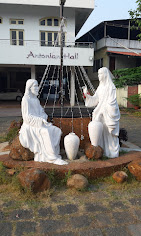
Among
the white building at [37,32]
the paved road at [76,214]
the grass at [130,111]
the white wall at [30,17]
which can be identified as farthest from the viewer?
the white wall at [30,17]

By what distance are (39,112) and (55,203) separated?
1819 mm

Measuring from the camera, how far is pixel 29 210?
2.85 m

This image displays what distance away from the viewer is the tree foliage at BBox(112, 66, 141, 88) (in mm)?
14720

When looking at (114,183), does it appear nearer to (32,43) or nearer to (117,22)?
(32,43)

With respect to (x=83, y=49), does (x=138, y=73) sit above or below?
below

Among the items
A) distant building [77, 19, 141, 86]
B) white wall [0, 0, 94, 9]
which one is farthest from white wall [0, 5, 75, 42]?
distant building [77, 19, 141, 86]

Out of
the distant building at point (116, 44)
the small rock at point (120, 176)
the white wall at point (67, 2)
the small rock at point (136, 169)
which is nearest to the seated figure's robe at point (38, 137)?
the small rock at point (120, 176)

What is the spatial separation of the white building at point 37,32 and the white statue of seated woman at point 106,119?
9.78 metres

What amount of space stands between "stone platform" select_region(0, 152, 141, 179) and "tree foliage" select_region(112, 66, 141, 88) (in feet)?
38.8

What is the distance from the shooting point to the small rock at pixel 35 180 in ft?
10.3

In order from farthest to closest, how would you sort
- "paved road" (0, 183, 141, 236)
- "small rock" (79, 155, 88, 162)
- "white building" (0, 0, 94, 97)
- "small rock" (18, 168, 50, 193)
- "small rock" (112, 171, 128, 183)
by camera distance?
"white building" (0, 0, 94, 97), "small rock" (79, 155, 88, 162), "small rock" (112, 171, 128, 183), "small rock" (18, 168, 50, 193), "paved road" (0, 183, 141, 236)

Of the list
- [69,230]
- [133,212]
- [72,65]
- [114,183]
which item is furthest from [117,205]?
[72,65]

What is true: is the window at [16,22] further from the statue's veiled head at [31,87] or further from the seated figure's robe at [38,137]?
the seated figure's robe at [38,137]

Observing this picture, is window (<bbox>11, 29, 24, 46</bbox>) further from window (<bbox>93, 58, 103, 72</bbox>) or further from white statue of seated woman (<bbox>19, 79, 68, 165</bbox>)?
white statue of seated woman (<bbox>19, 79, 68, 165</bbox>)
